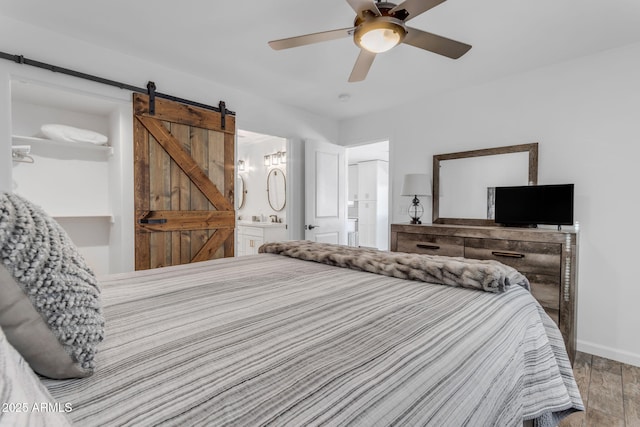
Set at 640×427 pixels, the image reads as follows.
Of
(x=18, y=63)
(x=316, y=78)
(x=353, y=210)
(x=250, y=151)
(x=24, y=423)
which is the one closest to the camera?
(x=24, y=423)

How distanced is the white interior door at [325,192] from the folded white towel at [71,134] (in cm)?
232

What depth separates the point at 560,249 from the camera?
241 centimetres

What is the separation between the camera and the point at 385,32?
1.79m

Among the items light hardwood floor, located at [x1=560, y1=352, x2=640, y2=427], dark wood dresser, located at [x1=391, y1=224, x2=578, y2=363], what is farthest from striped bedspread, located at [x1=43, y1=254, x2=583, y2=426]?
dark wood dresser, located at [x1=391, y1=224, x2=578, y2=363]

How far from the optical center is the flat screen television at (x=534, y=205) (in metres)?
2.67

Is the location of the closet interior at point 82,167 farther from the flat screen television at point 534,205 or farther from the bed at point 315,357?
the flat screen television at point 534,205

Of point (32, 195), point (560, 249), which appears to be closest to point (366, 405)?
point (560, 249)

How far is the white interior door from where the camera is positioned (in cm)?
421

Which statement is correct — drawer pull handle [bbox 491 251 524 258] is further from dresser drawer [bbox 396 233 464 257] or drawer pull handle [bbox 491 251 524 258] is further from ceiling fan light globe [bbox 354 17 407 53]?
ceiling fan light globe [bbox 354 17 407 53]

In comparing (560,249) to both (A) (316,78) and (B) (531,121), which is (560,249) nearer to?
(B) (531,121)

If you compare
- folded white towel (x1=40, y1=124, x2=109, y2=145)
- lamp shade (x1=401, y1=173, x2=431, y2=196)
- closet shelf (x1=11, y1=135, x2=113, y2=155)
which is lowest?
lamp shade (x1=401, y1=173, x2=431, y2=196)

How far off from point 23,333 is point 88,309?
0.35ft

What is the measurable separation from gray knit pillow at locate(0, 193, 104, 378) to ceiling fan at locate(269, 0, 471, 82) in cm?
167

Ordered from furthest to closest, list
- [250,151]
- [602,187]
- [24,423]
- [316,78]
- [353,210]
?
[353,210], [250,151], [316,78], [602,187], [24,423]
